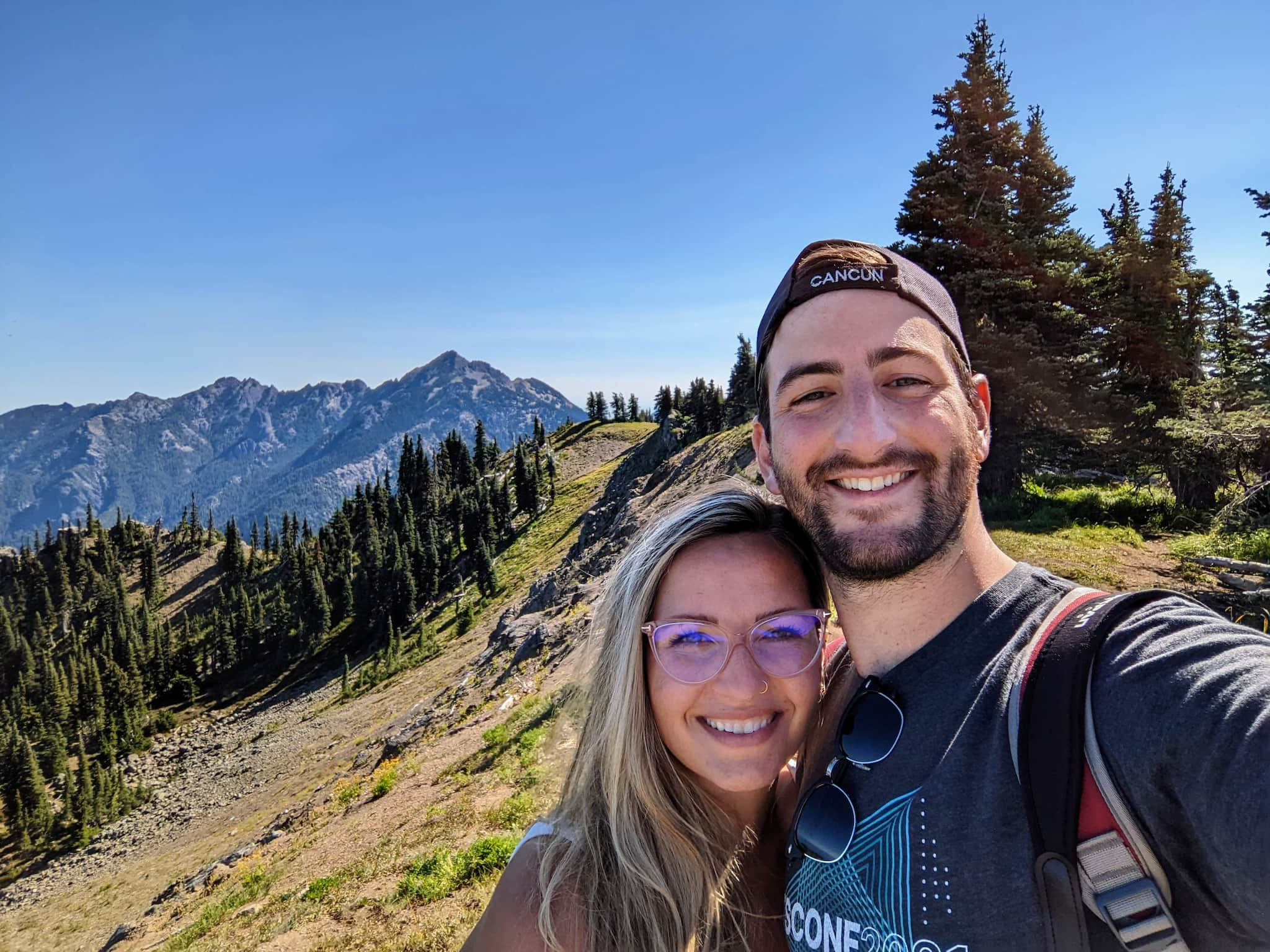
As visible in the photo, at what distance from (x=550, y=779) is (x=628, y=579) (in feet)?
22.0

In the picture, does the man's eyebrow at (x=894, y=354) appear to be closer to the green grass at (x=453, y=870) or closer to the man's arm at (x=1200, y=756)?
the man's arm at (x=1200, y=756)

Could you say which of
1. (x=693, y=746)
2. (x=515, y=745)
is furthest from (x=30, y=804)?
(x=693, y=746)

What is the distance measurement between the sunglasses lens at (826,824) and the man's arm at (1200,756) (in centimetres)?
80

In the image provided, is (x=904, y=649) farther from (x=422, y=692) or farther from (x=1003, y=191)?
(x=422, y=692)

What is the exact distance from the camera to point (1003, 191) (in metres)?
17.4

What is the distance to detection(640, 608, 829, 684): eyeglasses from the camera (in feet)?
8.73

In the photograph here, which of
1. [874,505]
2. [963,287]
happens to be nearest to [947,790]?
[874,505]

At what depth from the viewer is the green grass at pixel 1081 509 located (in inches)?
616

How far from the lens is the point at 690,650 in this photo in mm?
2729

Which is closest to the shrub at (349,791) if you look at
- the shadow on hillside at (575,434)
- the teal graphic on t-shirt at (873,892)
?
the teal graphic on t-shirt at (873,892)

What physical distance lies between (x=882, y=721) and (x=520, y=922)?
1495 millimetres

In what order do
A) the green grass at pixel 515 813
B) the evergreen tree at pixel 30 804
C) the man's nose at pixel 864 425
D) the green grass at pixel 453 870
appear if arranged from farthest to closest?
the evergreen tree at pixel 30 804
the green grass at pixel 515 813
the green grass at pixel 453 870
the man's nose at pixel 864 425

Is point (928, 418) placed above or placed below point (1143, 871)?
above

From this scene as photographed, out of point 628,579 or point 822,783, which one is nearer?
point 822,783
